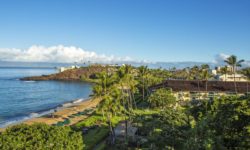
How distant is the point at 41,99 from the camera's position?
11025 centimetres

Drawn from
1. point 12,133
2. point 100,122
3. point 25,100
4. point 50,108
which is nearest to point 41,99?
point 25,100

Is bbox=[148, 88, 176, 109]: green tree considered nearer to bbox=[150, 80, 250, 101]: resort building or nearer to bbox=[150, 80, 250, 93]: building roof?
bbox=[150, 80, 250, 101]: resort building

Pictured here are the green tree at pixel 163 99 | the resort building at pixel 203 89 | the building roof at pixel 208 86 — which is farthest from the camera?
the building roof at pixel 208 86

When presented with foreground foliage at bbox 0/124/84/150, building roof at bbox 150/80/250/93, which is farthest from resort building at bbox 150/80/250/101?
foreground foliage at bbox 0/124/84/150

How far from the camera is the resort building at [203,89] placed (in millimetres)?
76250

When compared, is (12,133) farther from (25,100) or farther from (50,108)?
(25,100)

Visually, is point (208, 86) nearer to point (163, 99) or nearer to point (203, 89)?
point (203, 89)

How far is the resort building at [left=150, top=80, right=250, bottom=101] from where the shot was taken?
250ft

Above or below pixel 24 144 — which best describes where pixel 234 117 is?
above

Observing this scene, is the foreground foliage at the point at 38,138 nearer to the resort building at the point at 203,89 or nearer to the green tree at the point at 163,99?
the green tree at the point at 163,99

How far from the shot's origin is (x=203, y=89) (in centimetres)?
7894

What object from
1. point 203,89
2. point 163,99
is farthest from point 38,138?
point 203,89

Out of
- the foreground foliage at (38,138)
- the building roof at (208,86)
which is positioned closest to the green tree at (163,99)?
the building roof at (208,86)

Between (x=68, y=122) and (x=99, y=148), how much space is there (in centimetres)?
2447
